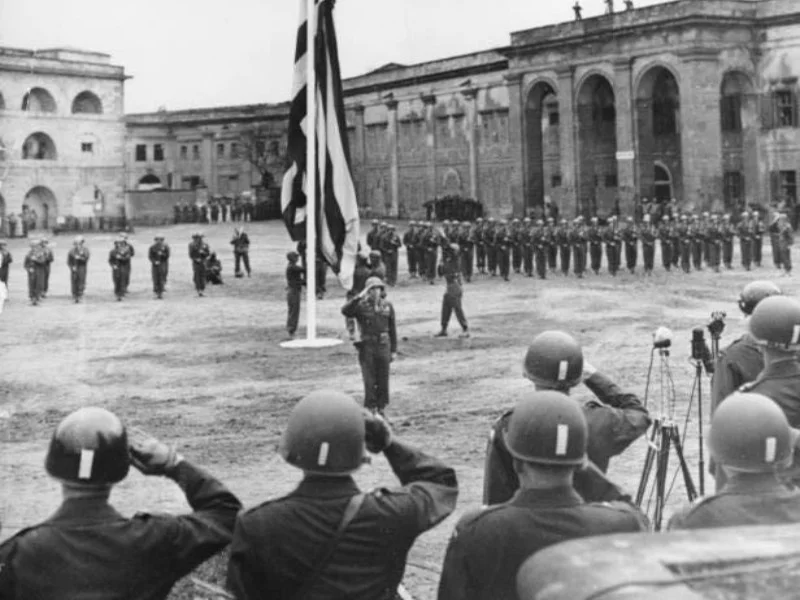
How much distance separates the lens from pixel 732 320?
2011 centimetres

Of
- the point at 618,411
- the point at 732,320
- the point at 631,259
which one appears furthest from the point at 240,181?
the point at 618,411

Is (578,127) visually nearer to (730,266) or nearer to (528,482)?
(730,266)

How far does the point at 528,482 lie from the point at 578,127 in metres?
43.7

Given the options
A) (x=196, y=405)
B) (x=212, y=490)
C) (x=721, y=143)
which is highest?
(x=721, y=143)

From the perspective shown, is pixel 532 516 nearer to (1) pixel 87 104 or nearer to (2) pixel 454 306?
(2) pixel 454 306

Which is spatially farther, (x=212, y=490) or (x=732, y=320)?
(x=732, y=320)

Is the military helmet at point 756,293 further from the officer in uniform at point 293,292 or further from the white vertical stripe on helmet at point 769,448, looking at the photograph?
→ the officer in uniform at point 293,292

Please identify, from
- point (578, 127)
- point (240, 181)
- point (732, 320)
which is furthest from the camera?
point (240, 181)

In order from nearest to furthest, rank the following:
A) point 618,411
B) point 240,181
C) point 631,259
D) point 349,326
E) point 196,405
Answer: point 618,411, point 196,405, point 349,326, point 631,259, point 240,181

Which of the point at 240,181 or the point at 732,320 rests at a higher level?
the point at 240,181

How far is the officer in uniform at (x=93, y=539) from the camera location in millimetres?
3574

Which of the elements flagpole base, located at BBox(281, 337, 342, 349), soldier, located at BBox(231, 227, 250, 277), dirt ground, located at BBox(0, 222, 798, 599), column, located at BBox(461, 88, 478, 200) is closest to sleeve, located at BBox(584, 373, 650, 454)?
dirt ground, located at BBox(0, 222, 798, 599)

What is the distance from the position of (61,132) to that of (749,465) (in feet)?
Result: 188

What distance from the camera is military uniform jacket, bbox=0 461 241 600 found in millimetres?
3566
